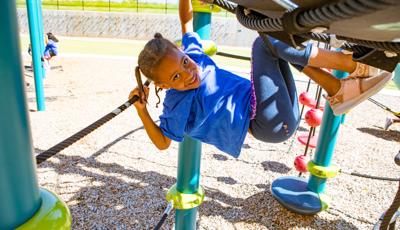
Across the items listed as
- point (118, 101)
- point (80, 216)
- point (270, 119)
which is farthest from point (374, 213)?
point (118, 101)

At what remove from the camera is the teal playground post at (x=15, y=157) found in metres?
0.56

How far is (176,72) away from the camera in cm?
136

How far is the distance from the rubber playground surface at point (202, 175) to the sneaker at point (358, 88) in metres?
1.25

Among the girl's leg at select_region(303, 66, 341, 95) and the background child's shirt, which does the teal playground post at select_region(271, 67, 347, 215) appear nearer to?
the girl's leg at select_region(303, 66, 341, 95)

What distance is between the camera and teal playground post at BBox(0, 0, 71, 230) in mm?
555

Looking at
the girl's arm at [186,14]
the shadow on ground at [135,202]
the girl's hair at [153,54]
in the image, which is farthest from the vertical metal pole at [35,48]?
the girl's hair at [153,54]

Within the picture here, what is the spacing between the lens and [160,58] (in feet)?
4.33

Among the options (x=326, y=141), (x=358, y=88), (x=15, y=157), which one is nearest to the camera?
(x=15, y=157)

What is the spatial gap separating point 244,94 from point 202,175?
1.69 meters

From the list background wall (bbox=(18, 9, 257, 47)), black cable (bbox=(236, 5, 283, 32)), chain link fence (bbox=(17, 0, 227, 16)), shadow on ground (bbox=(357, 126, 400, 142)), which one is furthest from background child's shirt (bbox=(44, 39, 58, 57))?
chain link fence (bbox=(17, 0, 227, 16))

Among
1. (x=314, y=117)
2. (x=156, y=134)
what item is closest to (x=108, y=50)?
(x=314, y=117)

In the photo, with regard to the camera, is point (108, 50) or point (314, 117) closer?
point (314, 117)

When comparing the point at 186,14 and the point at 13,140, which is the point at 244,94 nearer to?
the point at 186,14

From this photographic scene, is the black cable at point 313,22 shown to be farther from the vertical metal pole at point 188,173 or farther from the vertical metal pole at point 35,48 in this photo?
the vertical metal pole at point 35,48
